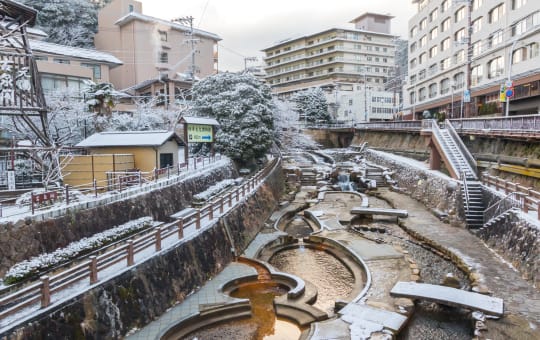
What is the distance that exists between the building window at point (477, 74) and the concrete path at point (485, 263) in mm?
20448

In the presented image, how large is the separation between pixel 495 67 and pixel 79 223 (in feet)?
125

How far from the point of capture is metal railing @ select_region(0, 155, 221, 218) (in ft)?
45.7

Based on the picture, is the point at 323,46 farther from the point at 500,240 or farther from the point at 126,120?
the point at 500,240

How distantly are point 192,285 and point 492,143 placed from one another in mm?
22169

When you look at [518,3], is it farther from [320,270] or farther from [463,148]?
[320,270]

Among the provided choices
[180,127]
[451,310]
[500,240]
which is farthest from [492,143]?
[180,127]

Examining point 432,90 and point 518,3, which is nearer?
point 518,3

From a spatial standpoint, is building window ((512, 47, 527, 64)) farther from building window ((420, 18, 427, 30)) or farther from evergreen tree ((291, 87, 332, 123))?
evergreen tree ((291, 87, 332, 123))

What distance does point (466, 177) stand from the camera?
76.9 ft

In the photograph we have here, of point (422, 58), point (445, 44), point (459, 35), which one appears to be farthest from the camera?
point (422, 58)

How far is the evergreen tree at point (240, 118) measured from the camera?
108ft

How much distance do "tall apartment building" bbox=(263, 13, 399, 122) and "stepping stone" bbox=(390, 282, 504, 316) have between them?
210 feet

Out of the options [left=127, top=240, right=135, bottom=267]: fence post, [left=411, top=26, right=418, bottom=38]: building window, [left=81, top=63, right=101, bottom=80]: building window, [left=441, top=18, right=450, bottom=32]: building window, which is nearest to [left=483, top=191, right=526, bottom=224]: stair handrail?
[left=127, top=240, right=135, bottom=267]: fence post

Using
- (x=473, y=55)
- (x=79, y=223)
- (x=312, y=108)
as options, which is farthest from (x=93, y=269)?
(x=312, y=108)
